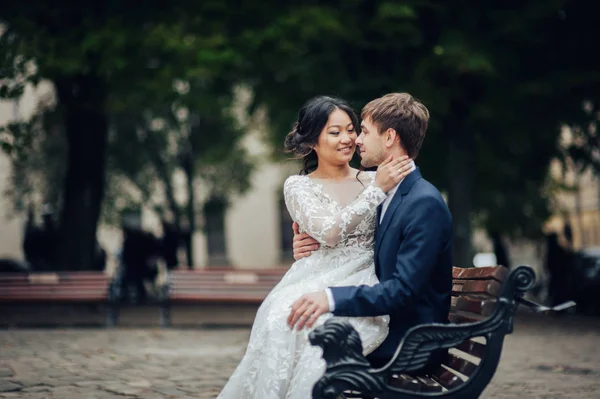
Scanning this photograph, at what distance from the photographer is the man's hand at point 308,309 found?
3822 mm

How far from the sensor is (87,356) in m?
9.87

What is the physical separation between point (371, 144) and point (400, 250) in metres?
0.53

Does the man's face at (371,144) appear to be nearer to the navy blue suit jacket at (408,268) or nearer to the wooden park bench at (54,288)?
the navy blue suit jacket at (408,268)

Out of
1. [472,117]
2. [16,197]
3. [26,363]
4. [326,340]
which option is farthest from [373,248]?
[16,197]

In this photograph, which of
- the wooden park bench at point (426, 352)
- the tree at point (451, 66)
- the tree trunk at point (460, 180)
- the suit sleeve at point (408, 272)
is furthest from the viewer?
the tree trunk at point (460, 180)

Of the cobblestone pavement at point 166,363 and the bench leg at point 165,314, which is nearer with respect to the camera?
the cobblestone pavement at point 166,363

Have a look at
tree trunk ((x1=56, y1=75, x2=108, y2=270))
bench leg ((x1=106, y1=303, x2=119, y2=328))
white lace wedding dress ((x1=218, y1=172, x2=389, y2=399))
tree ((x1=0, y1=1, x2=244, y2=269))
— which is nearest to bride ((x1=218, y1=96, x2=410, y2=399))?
white lace wedding dress ((x1=218, y1=172, x2=389, y2=399))

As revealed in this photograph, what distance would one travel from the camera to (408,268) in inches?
149

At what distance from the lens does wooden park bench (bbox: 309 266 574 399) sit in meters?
3.62

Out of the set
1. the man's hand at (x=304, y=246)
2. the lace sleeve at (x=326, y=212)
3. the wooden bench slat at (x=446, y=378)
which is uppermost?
the lace sleeve at (x=326, y=212)

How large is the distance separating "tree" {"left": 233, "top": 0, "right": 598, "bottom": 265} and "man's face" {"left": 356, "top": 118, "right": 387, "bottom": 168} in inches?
383

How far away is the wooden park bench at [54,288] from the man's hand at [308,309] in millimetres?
11187

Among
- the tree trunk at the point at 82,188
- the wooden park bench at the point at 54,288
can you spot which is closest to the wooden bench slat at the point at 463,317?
the wooden park bench at the point at 54,288

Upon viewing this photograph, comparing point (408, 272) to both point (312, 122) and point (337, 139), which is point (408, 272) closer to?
point (337, 139)
